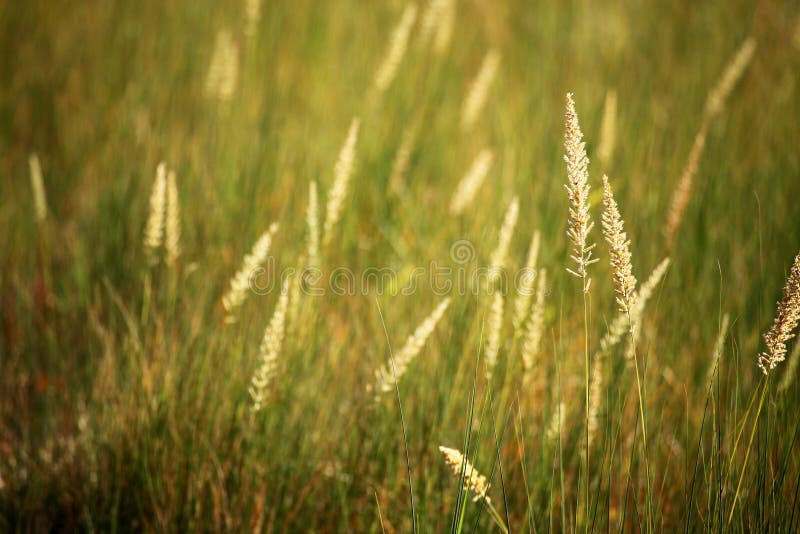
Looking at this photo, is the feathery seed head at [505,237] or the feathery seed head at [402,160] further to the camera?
the feathery seed head at [402,160]

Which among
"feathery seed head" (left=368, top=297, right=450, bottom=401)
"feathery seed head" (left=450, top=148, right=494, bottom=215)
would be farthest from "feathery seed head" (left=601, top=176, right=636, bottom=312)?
"feathery seed head" (left=450, top=148, right=494, bottom=215)

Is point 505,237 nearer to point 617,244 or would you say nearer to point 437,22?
point 617,244

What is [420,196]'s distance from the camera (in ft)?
7.85

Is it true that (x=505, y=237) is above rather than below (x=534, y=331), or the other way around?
above

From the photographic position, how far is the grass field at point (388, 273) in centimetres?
126

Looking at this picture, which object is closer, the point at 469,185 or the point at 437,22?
the point at 469,185

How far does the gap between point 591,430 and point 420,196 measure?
1.23 meters

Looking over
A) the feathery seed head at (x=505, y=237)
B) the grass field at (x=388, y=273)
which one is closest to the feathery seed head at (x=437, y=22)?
the grass field at (x=388, y=273)

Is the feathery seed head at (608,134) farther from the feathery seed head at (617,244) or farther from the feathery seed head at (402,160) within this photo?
the feathery seed head at (617,244)

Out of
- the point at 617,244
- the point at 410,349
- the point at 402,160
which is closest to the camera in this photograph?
the point at 617,244

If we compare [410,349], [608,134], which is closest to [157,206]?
[410,349]

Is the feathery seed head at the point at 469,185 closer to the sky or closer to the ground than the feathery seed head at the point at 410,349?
closer to the sky

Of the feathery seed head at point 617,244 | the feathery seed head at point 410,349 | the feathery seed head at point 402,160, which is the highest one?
the feathery seed head at point 402,160

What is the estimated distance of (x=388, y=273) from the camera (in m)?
1.99
